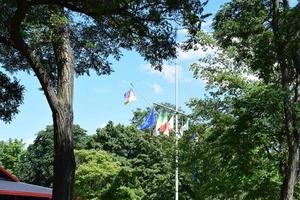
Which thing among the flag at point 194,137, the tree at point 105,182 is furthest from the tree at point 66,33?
the tree at point 105,182

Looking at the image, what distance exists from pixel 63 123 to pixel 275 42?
9547mm

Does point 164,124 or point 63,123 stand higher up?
point 164,124

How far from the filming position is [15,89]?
35.1ft

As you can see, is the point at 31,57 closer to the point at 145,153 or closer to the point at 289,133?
the point at 289,133

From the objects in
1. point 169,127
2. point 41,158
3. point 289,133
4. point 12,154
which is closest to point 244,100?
point 289,133

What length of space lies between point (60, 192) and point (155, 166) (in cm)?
3713

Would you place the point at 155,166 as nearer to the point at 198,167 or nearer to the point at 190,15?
the point at 198,167

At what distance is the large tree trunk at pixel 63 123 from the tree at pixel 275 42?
8297 mm

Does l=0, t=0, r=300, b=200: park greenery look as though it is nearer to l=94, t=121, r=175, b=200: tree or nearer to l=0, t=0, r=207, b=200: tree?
l=0, t=0, r=207, b=200: tree

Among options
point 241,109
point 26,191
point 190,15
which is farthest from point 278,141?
point 26,191

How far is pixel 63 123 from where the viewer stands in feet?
27.1

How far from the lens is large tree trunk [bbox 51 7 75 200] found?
804 centimetres

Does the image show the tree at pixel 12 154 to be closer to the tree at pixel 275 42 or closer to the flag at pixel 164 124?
the flag at pixel 164 124

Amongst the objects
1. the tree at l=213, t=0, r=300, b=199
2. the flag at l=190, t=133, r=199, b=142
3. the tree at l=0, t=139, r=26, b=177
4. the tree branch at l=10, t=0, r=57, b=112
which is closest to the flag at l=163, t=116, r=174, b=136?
the flag at l=190, t=133, r=199, b=142
